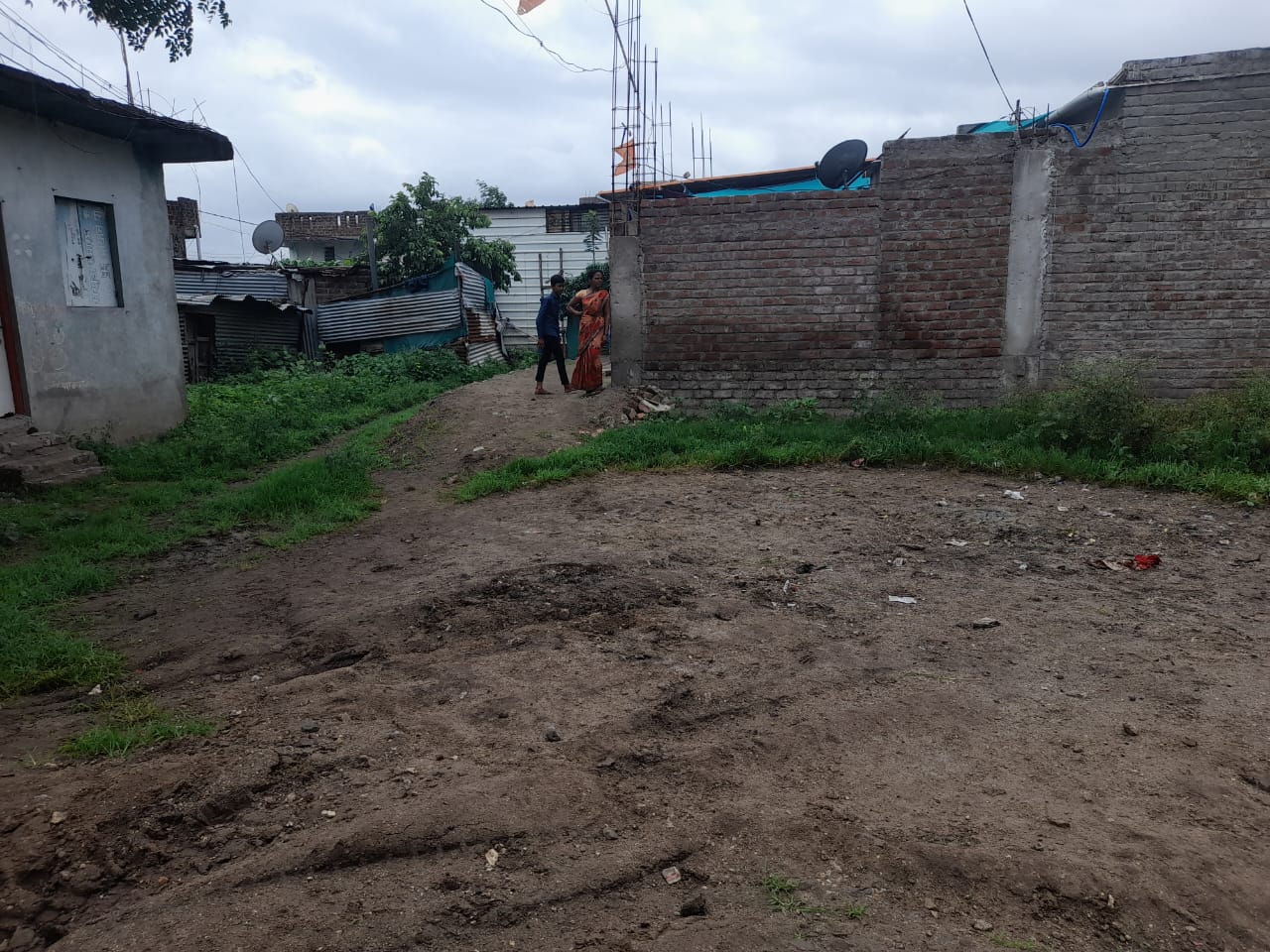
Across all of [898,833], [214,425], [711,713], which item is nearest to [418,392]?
[214,425]

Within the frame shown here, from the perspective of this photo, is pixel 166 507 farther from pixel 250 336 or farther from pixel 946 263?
pixel 250 336

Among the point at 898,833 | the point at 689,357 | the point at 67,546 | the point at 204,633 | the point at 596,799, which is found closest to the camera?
the point at 898,833

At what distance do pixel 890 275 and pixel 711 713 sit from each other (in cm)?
659

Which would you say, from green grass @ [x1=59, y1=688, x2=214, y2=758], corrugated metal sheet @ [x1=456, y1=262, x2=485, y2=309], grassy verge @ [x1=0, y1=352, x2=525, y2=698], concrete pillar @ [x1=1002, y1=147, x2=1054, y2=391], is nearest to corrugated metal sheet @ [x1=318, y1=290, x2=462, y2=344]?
corrugated metal sheet @ [x1=456, y1=262, x2=485, y2=309]

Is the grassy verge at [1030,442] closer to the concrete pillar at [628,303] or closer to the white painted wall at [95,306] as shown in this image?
the concrete pillar at [628,303]

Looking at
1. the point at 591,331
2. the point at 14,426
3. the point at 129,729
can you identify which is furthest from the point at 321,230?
the point at 129,729

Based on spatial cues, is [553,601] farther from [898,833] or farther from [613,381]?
[613,381]

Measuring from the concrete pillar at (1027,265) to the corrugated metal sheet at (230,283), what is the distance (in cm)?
1471

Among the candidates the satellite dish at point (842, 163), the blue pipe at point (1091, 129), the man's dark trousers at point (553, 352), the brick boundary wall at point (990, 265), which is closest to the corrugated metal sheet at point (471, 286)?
the man's dark trousers at point (553, 352)

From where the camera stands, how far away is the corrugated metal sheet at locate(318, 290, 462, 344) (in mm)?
17719

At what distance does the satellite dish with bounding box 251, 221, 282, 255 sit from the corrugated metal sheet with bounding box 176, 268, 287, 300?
9.90ft

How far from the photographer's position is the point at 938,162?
846 centimetres

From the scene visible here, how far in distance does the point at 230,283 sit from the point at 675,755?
17.9 meters

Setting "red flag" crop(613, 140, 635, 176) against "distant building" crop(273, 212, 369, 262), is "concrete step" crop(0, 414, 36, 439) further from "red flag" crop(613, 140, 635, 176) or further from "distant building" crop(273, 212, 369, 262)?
"distant building" crop(273, 212, 369, 262)
